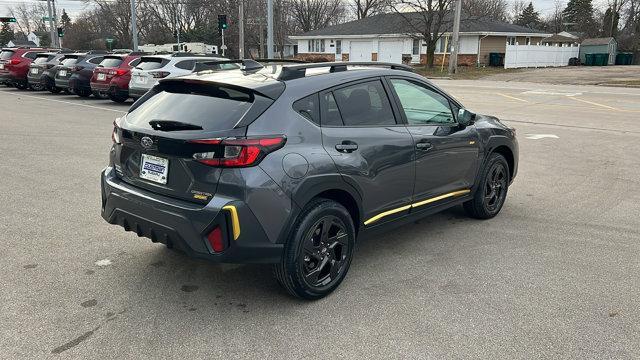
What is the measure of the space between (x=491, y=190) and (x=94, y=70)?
50.7 ft

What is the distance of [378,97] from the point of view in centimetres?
437

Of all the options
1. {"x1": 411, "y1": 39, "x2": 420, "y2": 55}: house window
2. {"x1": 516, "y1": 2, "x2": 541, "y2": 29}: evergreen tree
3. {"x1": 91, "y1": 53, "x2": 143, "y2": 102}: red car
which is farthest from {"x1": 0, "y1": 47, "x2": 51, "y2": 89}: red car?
{"x1": 516, "y1": 2, "x2": 541, "y2": 29}: evergreen tree

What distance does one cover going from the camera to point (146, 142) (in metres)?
3.67

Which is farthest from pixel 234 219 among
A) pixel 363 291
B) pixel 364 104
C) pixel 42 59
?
pixel 42 59

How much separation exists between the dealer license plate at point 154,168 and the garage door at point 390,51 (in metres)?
47.5

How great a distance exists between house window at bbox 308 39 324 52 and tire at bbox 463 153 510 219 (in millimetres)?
52346

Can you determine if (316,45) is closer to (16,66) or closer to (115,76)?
(16,66)

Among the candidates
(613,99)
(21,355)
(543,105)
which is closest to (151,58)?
(543,105)

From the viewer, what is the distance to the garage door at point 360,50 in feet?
168

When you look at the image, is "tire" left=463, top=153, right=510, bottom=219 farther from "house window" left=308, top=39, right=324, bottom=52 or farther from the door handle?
"house window" left=308, top=39, right=324, bottom=52

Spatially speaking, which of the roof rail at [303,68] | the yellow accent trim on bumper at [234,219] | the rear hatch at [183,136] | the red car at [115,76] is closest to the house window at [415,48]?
the red car at [115,76]

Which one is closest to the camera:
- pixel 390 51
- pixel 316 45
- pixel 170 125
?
pixel 170 125

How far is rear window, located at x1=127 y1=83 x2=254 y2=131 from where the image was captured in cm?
352

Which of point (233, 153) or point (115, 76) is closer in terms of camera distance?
point (233, 153)
